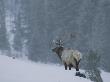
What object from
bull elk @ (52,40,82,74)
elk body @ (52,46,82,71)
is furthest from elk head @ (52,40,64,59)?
elk body @ (52,46,82,71)

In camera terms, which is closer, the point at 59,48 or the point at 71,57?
the point at 71,57

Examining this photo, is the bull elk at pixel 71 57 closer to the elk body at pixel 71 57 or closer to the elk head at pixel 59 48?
the elk body at pixel 71 57

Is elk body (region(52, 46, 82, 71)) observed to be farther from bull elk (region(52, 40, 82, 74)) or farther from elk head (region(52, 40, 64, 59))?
elk head (region(52, 40, 64, 59))

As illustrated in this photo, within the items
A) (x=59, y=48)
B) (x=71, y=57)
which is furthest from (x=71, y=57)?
(x=59, y=48)

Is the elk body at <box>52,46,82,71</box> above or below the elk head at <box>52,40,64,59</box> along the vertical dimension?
below

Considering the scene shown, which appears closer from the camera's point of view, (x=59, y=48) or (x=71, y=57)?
(x=71, y=57)

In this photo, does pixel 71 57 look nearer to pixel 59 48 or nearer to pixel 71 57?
pixel 71 57

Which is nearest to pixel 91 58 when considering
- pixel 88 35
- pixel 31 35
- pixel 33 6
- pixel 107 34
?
pixel 107 34

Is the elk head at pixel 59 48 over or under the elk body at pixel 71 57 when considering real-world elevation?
over

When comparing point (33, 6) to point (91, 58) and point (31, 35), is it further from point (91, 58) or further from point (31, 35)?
point (91, 58)

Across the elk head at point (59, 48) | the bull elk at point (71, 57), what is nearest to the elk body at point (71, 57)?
the bull elk at point (71, 57)

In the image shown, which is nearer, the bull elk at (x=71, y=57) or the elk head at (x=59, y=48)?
the bull elk at (x=71, y=57)

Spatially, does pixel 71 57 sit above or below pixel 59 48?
below

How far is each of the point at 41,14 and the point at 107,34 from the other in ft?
54.8
